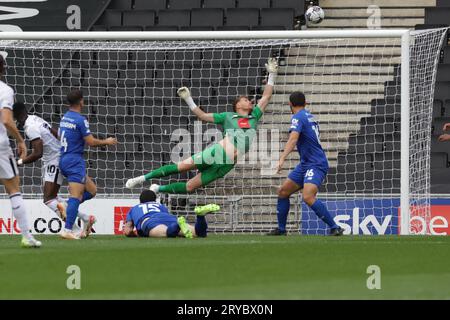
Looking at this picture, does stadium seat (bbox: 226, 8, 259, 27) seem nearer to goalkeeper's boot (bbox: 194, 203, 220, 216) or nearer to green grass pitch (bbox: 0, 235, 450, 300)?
goalkeeper's boot (bbox: 194, 203, 220, 216)

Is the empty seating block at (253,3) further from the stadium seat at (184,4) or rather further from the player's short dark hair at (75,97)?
the player's short dark hair at (75,97)

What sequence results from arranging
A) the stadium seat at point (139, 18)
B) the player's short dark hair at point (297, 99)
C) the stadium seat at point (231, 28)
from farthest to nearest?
the stadium seat at point (139, 18)
the stadium seat at point (231, 28)
the player's short dark hair at point (297, 99)

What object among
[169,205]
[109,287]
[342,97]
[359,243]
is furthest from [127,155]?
[109,287]

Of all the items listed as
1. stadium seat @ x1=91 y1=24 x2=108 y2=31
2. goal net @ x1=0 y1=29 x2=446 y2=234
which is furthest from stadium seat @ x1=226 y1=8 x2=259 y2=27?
stadium seat @ x1=91 y1=24 x2=108 y2=31

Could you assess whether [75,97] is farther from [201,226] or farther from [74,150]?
[201,226]

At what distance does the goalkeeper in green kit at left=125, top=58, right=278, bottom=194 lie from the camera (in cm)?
1639

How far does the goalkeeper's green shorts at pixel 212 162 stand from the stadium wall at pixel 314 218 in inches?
128

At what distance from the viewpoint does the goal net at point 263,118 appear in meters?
19.6

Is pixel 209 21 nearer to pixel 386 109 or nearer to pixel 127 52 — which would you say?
pixel 127 52

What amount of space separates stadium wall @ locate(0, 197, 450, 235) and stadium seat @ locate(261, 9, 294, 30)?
5784 mm

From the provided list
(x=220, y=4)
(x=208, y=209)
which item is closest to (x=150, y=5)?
(x=220, y=4)

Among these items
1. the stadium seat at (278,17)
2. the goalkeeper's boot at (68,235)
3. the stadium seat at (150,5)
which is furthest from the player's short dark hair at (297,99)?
the stadium seat at (150,5)

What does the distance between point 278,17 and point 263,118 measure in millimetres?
3522

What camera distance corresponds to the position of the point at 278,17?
24.4m
